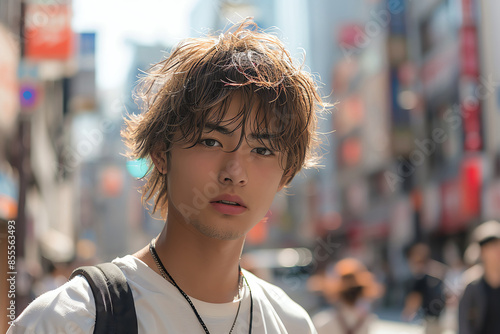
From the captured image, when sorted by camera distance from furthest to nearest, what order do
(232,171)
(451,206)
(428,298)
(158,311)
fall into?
(451,206)
(428,298)
(232,171)
(158,311)

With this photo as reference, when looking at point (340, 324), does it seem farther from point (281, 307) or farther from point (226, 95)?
point (226, 95)

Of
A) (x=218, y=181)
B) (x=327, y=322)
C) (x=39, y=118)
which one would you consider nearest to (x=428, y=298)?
(x=327, y=322)

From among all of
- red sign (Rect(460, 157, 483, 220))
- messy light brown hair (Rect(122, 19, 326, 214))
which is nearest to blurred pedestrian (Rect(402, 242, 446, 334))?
messy light brown hair (Rect(122, 19, 326, 214))

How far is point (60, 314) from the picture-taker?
1.40m

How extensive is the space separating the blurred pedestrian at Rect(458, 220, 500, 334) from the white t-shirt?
3.17 metres

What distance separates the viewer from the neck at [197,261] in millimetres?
1761

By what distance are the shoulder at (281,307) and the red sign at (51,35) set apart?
9.86 m

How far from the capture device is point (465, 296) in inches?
185

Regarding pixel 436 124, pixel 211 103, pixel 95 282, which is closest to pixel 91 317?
pixel 95 282

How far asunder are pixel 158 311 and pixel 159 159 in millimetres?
548

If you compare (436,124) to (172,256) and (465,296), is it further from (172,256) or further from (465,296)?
(172,256)

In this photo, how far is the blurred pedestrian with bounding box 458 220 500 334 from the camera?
454 centimetres

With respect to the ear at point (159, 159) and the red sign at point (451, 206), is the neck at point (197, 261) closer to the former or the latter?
the ear at point (159, 159)

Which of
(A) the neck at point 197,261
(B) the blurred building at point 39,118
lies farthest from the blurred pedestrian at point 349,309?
(A) the neck at point 197,261
